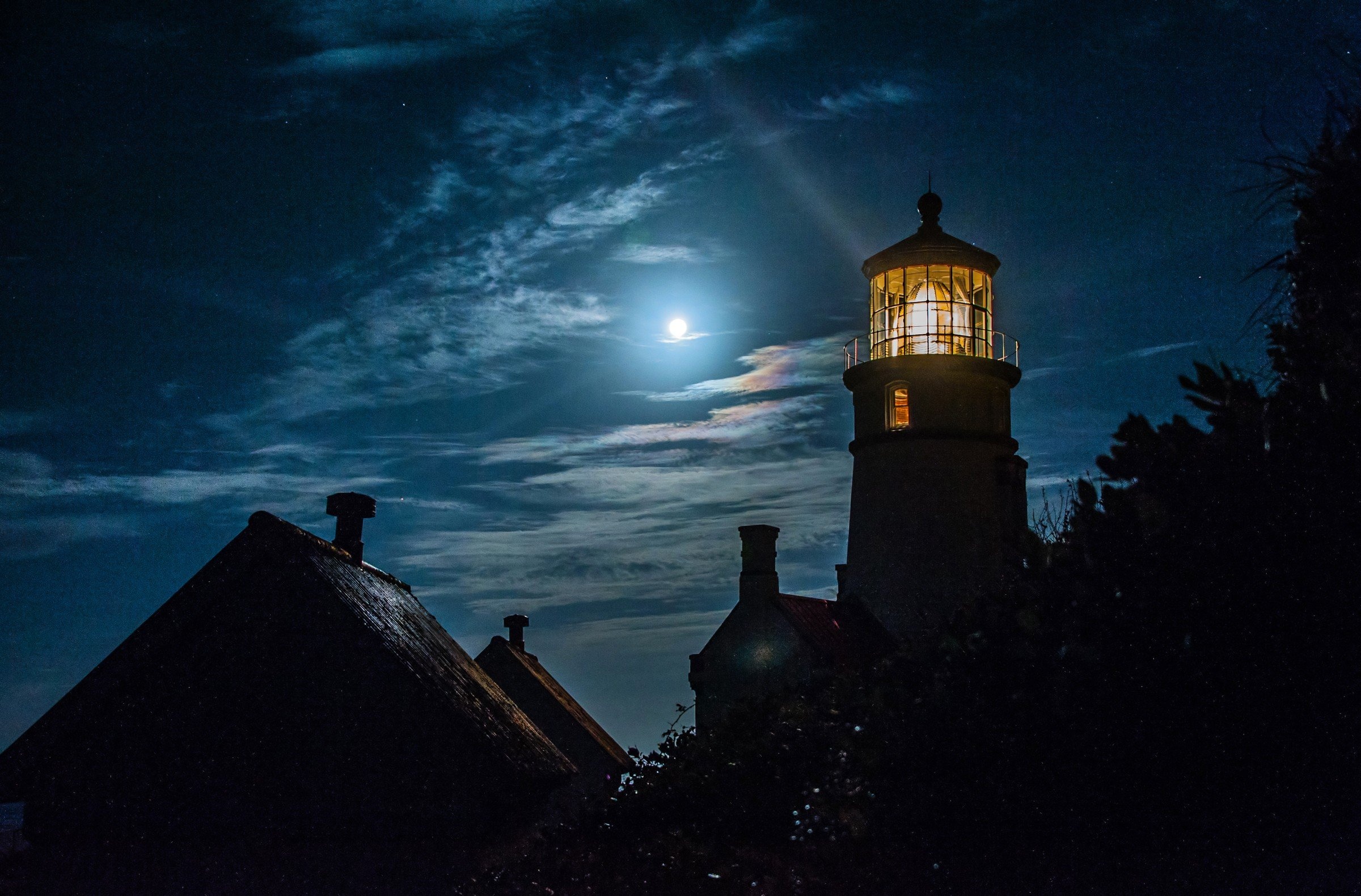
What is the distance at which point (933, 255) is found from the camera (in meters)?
31.1

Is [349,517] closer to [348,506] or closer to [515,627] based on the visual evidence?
[348,506]

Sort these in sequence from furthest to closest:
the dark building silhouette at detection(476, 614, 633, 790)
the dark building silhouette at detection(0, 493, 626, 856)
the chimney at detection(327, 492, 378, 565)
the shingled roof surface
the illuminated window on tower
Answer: the dark building silhouette at detection(476, 614, 633, 790) < the illuminated window on tower < the chimney at detection(327, 492, 378, 565) < the shingled roof surface < the dark building silhouette at detection(0, 493, 626, 856)

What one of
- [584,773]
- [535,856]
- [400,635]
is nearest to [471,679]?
[400,635]

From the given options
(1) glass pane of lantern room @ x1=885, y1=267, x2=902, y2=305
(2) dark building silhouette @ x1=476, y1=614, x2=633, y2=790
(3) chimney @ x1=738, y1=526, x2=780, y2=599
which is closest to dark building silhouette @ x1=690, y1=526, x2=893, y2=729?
(3) chimney @ x1=738, y1=526, x2=780, y2=599

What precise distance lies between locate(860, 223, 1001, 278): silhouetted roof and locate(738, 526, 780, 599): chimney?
7.97 metres

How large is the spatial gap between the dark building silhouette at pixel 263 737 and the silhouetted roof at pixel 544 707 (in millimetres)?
18892

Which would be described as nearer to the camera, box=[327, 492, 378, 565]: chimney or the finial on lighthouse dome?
box=[327, 492, 378, 565]: chimney

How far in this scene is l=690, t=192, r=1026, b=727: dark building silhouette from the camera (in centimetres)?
3031

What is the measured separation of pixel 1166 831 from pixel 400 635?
9814 mm

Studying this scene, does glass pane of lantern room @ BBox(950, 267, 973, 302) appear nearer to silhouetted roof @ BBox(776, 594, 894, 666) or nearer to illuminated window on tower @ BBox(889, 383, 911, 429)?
illuminated window on tower @ BBox(889, 383, 911, 429)

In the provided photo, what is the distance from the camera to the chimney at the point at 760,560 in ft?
102

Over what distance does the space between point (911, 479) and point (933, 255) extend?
6.13m

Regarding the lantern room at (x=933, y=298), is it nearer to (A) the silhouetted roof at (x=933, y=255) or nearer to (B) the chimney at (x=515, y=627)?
(A) the silhouetted roof at (x=933, y=255)

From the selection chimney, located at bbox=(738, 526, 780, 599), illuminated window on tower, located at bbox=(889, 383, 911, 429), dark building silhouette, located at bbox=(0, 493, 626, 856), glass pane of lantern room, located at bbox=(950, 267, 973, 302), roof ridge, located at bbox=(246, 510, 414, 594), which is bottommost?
dark building silhouette, located at bbox=(0, 493, 626, 856)
